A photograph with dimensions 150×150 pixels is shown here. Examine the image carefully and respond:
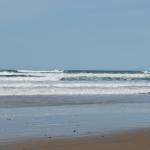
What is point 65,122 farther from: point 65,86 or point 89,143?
point 65,86

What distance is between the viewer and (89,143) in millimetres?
9078

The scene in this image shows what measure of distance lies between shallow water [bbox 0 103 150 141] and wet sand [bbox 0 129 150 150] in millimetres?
605

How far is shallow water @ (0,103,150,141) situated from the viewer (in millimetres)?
10479

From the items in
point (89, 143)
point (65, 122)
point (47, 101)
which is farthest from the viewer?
point (47, 101)

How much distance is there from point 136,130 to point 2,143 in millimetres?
3273

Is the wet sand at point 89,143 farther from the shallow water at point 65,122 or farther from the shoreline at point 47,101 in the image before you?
the shoreline at point 47,101

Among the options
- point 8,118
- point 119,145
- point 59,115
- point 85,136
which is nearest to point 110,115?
point 59,115

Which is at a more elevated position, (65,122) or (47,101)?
(47,101)

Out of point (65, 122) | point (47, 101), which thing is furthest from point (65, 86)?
point (65, 122)

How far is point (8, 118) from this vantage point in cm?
1291

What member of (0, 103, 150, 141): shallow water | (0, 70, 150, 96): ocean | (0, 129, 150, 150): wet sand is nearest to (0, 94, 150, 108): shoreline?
(0, 103, 150, 141): shallow water

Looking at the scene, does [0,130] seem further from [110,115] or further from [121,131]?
[110,115]

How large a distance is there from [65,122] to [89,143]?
125 inches

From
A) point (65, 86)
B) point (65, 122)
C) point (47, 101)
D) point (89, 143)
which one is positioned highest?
point (65, 86)
